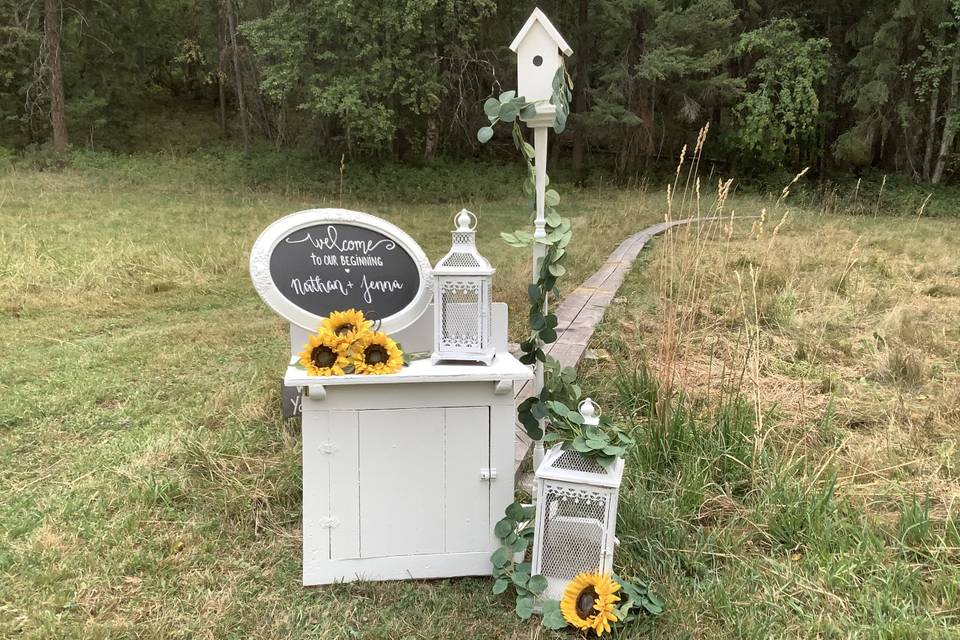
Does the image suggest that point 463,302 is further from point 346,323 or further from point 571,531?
point 571,531

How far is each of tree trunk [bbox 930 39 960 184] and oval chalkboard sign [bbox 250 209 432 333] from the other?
61.8 feet

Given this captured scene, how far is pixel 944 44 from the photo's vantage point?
16047 mm

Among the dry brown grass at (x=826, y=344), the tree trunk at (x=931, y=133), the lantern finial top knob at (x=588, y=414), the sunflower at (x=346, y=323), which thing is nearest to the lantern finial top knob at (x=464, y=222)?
the sunflower at (x=346, y=323)

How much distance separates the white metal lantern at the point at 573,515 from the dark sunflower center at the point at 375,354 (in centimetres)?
56

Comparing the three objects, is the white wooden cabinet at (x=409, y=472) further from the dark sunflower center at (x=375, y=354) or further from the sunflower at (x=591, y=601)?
the sunflower at (x=591, y=601)

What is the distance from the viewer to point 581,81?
18828 millimetres

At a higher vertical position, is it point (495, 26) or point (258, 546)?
point (495, 26)

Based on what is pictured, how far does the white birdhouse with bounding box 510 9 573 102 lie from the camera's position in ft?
6.31

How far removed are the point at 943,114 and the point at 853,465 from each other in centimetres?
1931

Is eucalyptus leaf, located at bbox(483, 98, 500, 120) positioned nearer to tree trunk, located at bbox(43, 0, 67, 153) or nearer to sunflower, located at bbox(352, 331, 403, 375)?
sunflower, located at bbox(352, 331, 403, 375)

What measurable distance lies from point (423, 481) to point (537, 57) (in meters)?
1.36

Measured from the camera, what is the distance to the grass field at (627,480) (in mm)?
1760

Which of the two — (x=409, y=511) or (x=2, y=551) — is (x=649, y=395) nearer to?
(x=409, y=511)

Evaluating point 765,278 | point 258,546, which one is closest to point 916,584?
point 258,546
